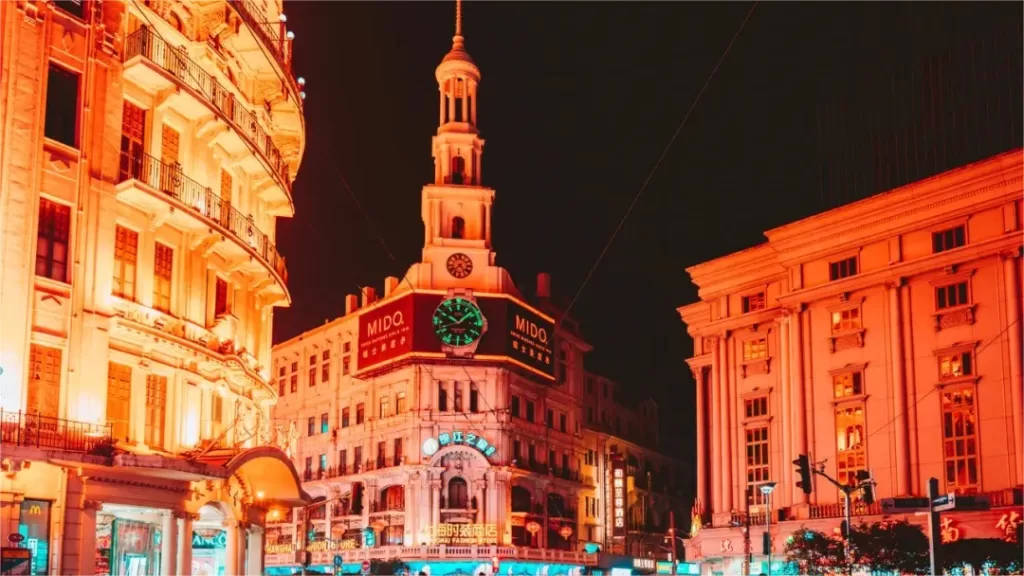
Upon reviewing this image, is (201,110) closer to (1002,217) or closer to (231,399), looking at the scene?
(231,399)

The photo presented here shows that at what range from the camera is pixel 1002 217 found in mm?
49062

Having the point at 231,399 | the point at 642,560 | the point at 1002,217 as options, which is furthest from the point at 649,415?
the point at 231,399

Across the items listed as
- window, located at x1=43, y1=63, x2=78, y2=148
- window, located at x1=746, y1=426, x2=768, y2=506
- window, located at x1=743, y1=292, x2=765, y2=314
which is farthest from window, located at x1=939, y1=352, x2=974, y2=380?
window, located at x1=43, y1=63, x2=78, y2=148

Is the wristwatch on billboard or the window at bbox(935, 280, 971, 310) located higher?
the wristwatch on billboard

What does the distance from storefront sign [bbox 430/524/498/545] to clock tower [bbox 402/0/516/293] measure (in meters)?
15.6

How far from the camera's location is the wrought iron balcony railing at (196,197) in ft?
99.6

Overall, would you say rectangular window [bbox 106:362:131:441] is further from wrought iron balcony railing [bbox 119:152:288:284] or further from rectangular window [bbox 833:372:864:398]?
rectangular window [bbox 833:372:864:398]

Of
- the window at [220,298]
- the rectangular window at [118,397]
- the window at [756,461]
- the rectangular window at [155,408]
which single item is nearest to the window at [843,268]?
the window at [756,461]

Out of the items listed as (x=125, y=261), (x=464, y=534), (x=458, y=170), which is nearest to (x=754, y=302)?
(x=464, y=534)

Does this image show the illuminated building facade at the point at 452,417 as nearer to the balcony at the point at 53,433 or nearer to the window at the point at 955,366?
the window at the point at 955,366

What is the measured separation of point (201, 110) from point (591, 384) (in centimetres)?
6781

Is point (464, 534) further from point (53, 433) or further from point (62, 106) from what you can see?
point (62, 106)

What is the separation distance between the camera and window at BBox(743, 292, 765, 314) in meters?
63.2

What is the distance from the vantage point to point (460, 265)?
267 feet
